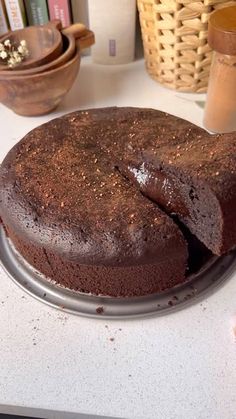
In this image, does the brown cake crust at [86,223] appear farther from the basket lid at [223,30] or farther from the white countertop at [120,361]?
the basket lid at [223,30]

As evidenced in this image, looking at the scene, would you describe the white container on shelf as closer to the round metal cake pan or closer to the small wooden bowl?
the small wooden bowl

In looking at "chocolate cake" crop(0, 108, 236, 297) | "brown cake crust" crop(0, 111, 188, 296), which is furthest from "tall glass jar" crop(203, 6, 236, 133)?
"brown cake crust" crop(0, 111, 188, 296)

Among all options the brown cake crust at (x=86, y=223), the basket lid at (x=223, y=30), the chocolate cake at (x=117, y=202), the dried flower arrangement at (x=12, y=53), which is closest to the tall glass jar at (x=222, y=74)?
the basket lid at (x=223, y=30)

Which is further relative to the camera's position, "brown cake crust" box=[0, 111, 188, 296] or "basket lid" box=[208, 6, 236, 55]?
"basket lid" box=[208, 6, 236, 55]

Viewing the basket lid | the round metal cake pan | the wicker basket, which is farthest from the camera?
the wicker basket

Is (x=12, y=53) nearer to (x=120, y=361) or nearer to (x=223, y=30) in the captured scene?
(x=223, y=30)

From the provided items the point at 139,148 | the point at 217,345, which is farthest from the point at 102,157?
the point at 217,345

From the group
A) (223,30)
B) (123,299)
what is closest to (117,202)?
(123,299)
